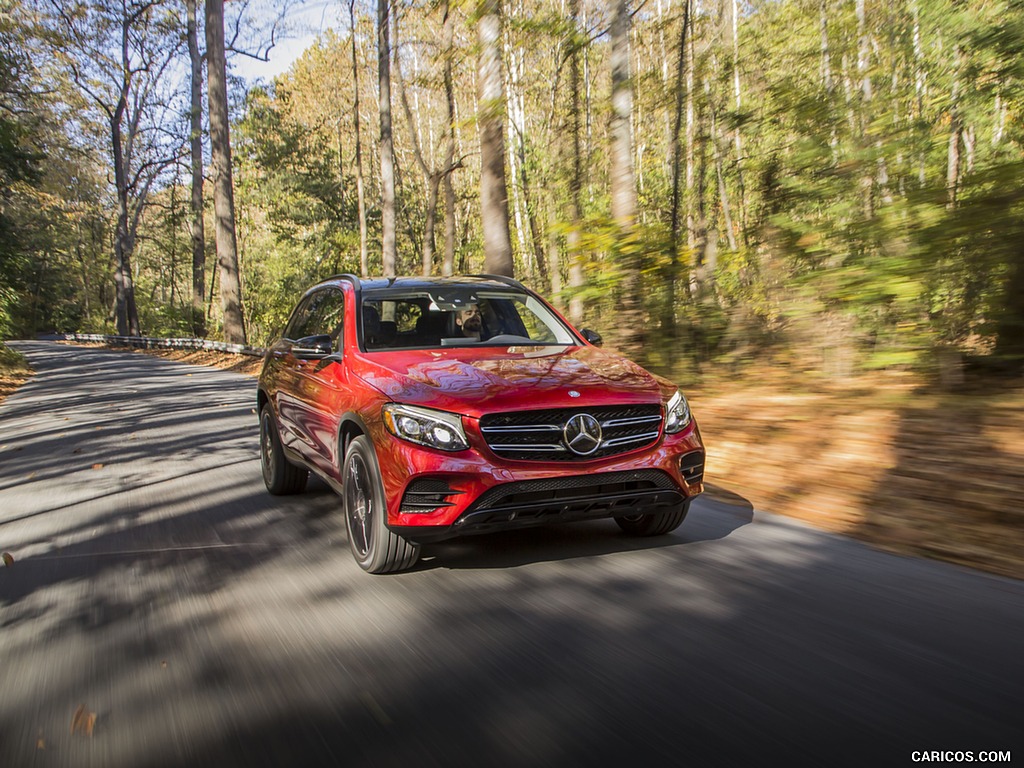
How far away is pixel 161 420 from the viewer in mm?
12844

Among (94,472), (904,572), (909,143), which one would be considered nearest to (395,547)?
(904,572)

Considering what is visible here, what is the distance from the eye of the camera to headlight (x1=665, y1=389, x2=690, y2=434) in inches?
196

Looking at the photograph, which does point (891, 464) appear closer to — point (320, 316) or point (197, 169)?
point (320, 316)

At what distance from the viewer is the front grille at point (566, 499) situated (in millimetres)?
4465

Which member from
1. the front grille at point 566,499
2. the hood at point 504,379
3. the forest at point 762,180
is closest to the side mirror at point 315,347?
the hood at point 504,379

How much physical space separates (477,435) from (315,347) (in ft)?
6.12

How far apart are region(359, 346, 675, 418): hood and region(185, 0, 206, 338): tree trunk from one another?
34059mm

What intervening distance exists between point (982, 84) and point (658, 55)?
30.4 metres

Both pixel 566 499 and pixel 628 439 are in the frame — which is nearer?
pixel 566 499

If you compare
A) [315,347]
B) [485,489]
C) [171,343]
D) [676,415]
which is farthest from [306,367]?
[171,343]

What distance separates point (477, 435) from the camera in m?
4.50

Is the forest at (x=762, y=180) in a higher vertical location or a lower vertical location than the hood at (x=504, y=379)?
higher

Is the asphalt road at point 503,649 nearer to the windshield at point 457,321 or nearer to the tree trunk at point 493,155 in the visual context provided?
the windshield at point 457,321

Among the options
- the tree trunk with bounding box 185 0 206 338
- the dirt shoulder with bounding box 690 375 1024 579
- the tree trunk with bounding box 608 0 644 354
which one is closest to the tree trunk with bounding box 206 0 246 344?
the tree trunk with bounding box 185 0 206 338
